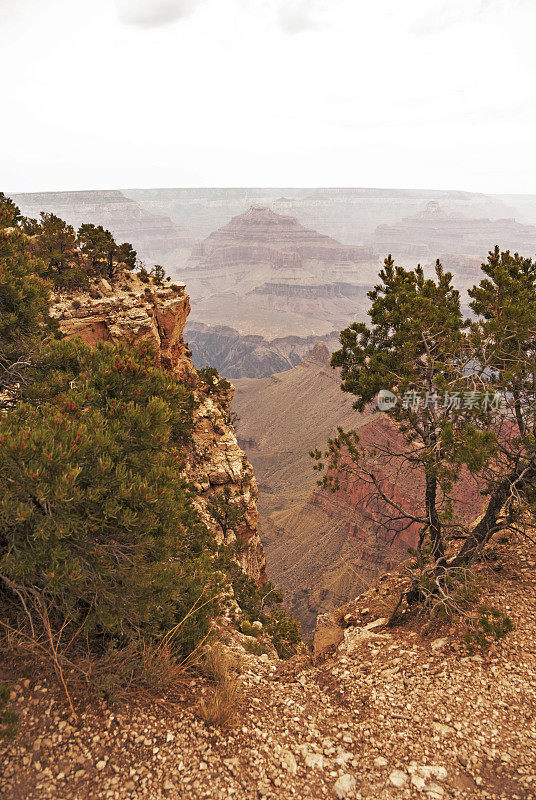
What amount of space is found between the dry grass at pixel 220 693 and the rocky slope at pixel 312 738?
0.52 feet

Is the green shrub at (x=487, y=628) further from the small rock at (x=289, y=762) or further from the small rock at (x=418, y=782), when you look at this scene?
the small rock at (x=289, y=762)

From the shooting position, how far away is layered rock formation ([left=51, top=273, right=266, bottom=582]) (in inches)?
818

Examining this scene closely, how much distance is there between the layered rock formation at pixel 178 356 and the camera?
2077 cm

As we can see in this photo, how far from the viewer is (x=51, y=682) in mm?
5805

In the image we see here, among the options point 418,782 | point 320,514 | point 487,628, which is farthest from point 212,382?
point 320,514

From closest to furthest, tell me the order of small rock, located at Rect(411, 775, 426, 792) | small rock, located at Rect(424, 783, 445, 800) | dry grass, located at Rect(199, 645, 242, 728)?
1. small rock, located at Rect(424, 783, 445, 800)
2. small rock, located at Rect(411, 775, 426, 792)
3. dry grass, located at Rect(199, 645, 242, 728)

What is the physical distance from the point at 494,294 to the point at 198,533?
10.4 metres

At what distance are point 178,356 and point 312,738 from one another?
77.8 feet

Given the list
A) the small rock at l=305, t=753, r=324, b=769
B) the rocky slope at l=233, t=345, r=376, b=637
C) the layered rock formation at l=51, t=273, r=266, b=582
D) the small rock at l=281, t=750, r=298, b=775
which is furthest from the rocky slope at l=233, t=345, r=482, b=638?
the small rock at l=281, t=750, r=298, b=775

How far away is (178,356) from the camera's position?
91.2ft

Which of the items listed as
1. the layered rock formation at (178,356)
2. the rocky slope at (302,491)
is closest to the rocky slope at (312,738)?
the layered rock formation at (178,356)

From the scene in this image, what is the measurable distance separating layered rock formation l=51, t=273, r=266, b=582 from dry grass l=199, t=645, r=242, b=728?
10908mm

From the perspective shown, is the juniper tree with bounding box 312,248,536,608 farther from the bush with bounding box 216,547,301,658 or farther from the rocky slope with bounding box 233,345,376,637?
the rocky slope with bounding box 233,345,376,637

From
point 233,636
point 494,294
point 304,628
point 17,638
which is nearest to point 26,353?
point 17,638
